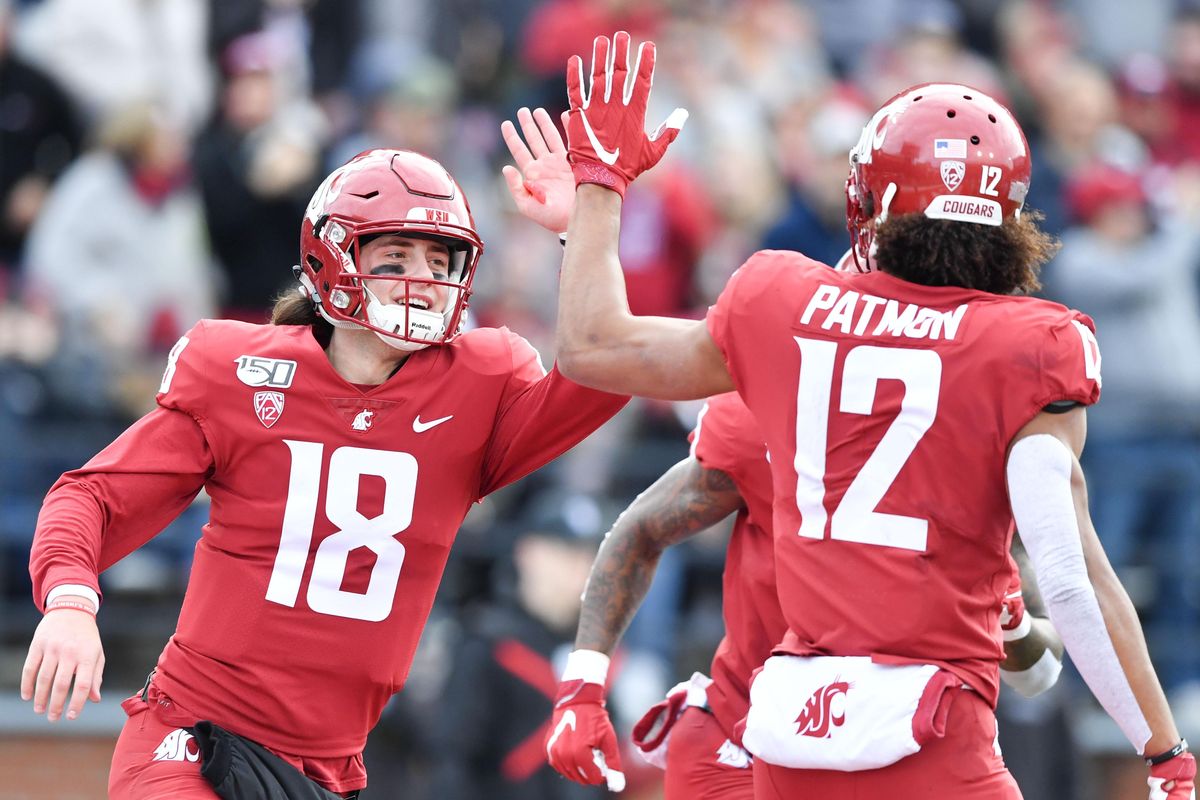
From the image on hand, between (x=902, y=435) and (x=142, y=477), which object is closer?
(x=902, y=435)

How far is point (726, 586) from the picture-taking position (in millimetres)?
4664

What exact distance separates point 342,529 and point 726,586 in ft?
3.12

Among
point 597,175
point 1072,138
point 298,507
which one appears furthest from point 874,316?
point 1072,138

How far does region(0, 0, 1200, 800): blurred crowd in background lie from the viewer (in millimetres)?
8078

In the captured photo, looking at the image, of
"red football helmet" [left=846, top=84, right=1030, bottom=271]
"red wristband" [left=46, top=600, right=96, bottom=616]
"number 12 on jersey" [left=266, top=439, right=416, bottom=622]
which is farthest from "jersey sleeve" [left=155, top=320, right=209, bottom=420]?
"red football helmet" [left=846, top=84, right=1030, bottom=271]

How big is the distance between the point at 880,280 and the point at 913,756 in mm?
930

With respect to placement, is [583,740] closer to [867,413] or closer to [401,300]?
[401,300]

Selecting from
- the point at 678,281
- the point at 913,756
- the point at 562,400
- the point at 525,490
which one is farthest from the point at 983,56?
the point at 913,756

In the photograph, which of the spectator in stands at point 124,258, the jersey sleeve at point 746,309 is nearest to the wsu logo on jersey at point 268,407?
the jersey sleeve at point 746,309

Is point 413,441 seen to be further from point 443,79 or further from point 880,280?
point 443,79

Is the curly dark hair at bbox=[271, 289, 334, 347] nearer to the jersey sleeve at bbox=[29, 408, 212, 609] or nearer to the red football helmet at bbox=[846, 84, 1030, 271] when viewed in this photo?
the jersey sleeve at bbox=[29, 408, 212, 609]

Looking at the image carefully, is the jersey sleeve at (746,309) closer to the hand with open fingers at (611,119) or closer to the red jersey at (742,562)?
the hand with open fingers at (611,119)

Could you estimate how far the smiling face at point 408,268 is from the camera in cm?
448

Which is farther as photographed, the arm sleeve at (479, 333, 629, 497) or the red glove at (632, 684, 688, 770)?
the red glove at (632, 684, 688, 770)
